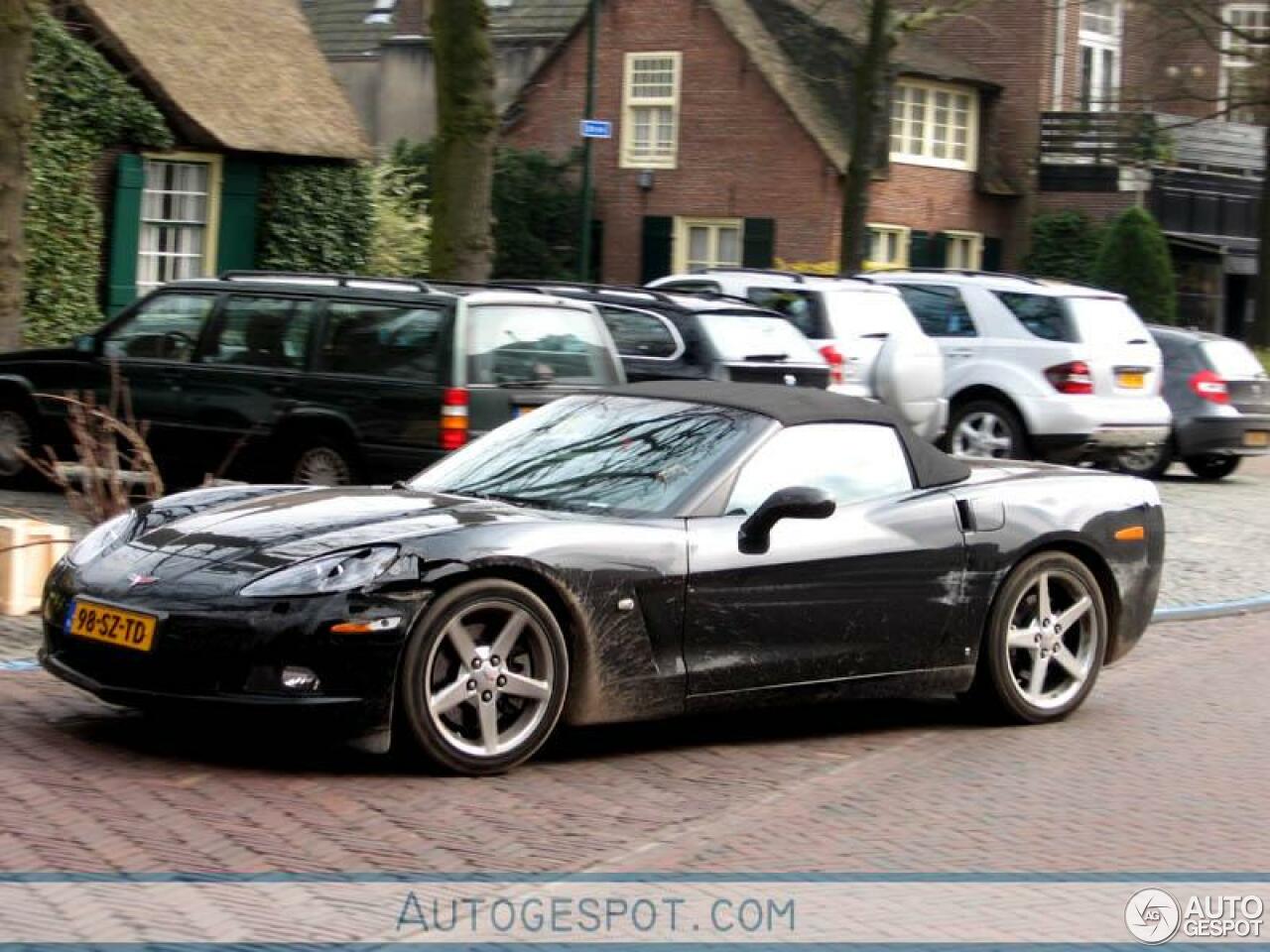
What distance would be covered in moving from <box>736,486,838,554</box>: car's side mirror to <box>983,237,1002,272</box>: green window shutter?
35.0 meters

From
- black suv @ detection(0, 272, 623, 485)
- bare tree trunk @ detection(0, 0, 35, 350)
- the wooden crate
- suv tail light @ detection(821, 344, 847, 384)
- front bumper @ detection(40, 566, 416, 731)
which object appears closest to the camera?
front bumper @ detection(40, 566, 416, 731)

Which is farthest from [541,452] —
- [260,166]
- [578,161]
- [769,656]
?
[578,161]

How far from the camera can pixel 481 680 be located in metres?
6.95

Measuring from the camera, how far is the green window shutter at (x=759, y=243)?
37625mm

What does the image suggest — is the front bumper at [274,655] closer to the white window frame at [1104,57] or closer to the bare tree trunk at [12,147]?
the bare tree trunk at [12,147]

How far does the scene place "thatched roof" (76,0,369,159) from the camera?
25266mm

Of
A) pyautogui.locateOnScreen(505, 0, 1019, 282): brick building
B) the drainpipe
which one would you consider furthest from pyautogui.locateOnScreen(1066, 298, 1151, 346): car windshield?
the drainpipe

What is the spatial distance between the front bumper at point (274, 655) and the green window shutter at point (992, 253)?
3624 cm

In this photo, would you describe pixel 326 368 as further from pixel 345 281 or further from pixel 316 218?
pixel 316 218

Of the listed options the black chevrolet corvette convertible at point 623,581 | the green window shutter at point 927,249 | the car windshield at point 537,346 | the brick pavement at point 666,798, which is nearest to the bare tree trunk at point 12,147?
the car windshield at point 537,346

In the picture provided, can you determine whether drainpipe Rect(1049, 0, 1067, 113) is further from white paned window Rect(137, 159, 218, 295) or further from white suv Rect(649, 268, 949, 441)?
white suv Rect(649, 268, 949, 441)

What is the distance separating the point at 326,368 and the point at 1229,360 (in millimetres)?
11435

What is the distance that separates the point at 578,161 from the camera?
38906 mm

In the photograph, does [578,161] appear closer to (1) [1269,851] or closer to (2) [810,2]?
(2) [810,2]
